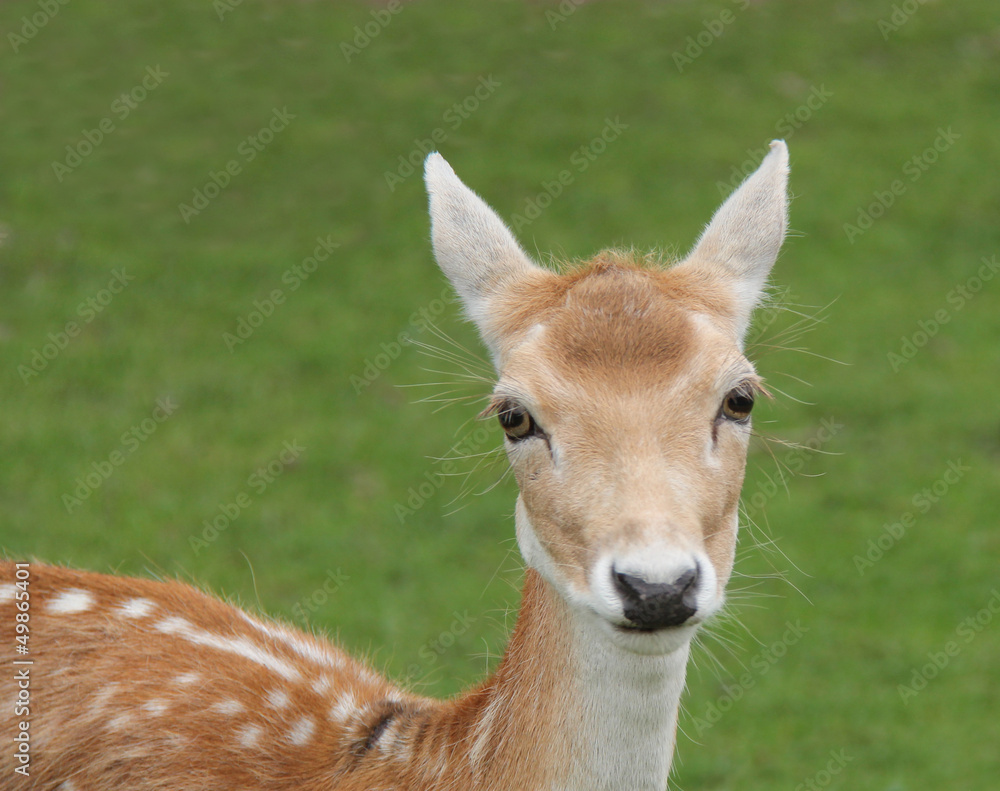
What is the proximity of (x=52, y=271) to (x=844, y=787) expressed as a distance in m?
8.68

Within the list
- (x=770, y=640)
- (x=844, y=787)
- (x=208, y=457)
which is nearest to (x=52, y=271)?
(x=208, y=457)

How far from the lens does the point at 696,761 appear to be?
6898 millimetres

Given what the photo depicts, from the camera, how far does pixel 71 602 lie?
4.75 meters

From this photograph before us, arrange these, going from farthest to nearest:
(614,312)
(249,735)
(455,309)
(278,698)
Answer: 1. (455,309)
2. (278,698)
3. (249,735)
4. (614,312)

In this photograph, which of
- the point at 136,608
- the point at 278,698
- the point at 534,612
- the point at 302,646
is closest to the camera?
the point at 534,612

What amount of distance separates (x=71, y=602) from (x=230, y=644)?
2.13ft

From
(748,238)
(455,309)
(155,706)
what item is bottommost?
(455,309)

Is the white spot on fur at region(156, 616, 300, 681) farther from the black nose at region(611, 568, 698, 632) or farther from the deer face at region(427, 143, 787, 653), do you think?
the black nose at region(611, 568, 698, 632)

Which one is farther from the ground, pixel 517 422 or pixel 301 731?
pixel 517 422

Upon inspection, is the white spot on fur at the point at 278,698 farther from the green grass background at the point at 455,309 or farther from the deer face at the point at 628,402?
the green grass background at the point at 455,309

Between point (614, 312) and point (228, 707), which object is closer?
point (614, 312)

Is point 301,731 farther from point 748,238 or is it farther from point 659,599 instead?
point 748,238

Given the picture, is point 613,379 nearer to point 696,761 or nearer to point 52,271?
point 696,761

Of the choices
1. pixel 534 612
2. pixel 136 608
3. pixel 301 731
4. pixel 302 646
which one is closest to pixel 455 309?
pixel 302 646
